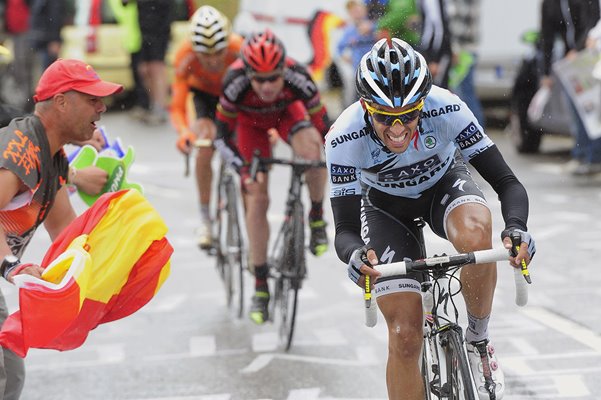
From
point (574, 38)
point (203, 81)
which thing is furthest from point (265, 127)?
point (574, 38)

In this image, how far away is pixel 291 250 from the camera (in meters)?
9.02

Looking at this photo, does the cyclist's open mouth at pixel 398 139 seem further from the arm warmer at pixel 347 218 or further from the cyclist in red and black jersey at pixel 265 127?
the cyclist in red and black jersey at pixel 265 127

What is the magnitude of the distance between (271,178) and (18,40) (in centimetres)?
721

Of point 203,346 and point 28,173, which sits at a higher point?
point 28,173

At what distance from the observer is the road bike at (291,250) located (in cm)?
876

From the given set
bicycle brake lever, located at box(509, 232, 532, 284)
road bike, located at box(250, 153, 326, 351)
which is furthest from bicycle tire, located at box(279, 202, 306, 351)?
bicycle brake lever, located at box(509, 232, 532, 284)

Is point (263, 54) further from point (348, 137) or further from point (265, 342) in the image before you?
point (348, 137)

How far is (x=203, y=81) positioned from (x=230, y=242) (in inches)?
60.0

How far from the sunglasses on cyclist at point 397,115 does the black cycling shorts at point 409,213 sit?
628 millimetres

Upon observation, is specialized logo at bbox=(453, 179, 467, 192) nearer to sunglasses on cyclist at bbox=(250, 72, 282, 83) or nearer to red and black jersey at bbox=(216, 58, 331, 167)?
sunglasses on cyclist at bbox=(250, 72, 282, 83)

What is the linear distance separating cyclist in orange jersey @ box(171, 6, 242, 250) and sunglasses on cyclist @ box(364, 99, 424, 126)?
492 centimetres

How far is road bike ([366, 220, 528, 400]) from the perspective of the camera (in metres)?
5.31

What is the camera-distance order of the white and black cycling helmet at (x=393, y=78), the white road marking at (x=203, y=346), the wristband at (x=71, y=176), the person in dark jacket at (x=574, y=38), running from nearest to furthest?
the white and black cycling helmet at (x=393, y=78), the wristband at (x=71, y=176), the white road marking at (x=203, y=346), the person in dark jacket at (x=574, y=38)

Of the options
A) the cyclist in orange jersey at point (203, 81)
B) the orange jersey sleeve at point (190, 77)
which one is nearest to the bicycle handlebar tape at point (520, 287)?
the cyclist in orange jersey at point (203, 81)
